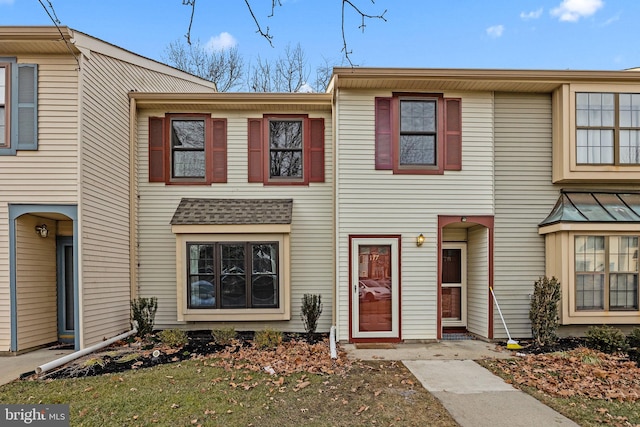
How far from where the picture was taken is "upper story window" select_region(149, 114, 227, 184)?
26.9 feet

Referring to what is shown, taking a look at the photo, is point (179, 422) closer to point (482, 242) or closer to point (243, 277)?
point (243, 277)

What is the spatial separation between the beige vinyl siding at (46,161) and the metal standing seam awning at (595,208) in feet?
28.9

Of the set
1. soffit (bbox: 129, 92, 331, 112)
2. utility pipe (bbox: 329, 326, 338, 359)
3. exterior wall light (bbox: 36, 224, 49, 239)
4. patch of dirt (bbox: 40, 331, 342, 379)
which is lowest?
patch of dirt (bbox: 40, 331, 342, 379)

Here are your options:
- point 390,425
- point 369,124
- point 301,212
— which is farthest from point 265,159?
point 390,425

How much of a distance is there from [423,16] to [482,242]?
545cm

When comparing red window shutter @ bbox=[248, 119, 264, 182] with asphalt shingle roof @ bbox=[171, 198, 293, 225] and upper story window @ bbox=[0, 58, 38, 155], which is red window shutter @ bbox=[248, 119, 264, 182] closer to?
asphalt shingle roof @ bbox=[171, 198, 293, 225]

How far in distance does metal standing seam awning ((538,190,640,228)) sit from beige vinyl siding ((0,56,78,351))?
8807mm

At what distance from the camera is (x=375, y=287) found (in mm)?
7379

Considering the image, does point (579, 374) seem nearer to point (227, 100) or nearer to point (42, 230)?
point (227, 100)

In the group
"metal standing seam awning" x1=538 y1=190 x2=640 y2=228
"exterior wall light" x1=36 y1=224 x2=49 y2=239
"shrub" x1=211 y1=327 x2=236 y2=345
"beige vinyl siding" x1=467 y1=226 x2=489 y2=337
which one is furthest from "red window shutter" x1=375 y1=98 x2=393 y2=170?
"exterior wall light" x1=36 y1=224 x2=49 y2=239

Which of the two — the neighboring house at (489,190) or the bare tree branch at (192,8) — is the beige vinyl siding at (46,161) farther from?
the bare tree branch at (192,8)

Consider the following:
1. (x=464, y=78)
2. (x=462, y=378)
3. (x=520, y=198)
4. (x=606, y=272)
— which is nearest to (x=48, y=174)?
(x=462, y=378)

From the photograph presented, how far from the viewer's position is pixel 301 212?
26.9ft

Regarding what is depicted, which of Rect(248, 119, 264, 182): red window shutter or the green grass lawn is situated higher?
Rect(248, 119, 264, 182): red window shutter
